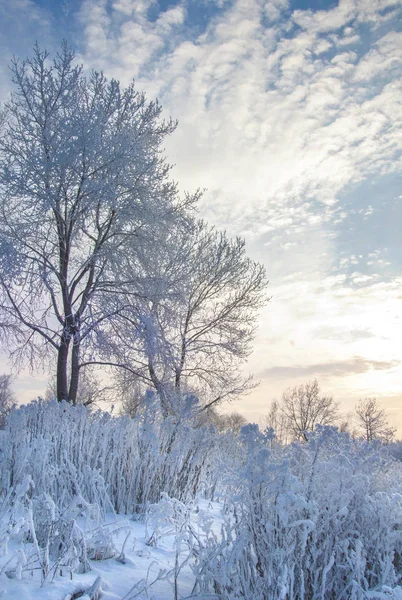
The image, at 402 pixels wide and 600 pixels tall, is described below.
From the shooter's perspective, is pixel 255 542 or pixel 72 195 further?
pixel 72 195

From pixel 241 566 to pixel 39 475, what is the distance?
222cm

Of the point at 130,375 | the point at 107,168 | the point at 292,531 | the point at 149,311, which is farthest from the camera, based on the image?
the point at 130,375

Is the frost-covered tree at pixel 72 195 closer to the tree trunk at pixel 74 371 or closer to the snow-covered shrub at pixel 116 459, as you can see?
the tree trunk at pixel 74 371

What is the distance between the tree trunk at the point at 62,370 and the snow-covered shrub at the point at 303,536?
9.37m

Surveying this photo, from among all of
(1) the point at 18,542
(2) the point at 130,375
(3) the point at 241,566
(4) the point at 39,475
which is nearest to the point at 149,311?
(2) the point at 130,375

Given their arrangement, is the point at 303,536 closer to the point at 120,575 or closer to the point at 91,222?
the point at 120,575

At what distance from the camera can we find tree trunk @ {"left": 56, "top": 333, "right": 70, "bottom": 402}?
36.3 feet

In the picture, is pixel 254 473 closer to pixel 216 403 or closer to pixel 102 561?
pixel 102 561

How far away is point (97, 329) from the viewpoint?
10477mm

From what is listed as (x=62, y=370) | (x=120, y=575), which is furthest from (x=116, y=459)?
(x=62, y=370)

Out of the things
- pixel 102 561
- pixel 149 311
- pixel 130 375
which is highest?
pixel 149 311

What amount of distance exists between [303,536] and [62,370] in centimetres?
994

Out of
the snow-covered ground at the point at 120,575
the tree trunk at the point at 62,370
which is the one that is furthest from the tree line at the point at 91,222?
the snow-covered ground at the point at 120,575

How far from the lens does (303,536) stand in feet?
6.48
